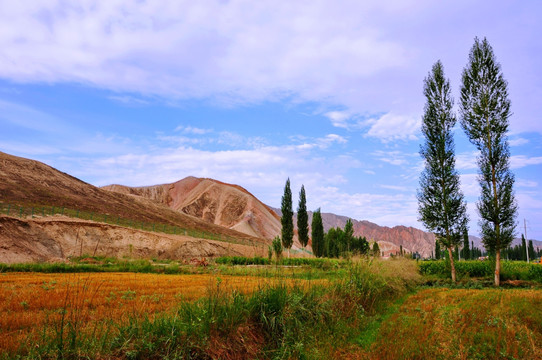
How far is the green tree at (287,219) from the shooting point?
49.2 metres

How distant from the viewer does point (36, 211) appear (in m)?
41.2

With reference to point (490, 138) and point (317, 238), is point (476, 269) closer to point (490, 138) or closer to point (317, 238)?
point (490, 138)

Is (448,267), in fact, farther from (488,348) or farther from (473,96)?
(488,348)

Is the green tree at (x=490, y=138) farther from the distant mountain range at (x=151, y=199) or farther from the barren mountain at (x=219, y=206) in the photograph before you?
the barren mountain at (x=219, y=206)

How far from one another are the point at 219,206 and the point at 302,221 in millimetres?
62182

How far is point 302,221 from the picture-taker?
54781 millimetres

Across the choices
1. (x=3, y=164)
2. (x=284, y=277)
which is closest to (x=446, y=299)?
(x=284, y=277)

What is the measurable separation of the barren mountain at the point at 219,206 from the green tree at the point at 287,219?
155ft

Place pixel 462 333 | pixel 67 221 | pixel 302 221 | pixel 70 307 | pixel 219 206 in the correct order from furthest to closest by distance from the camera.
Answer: pixel 219 206
pixel 302 221
pixel 67 221
pixel 462 333
pixel 70 307

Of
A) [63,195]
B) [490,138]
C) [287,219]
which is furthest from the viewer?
[63,195]

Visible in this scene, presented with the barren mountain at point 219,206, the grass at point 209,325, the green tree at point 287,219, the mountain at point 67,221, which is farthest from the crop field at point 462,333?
the barren mountain at point 219,206

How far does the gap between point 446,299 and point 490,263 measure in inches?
638

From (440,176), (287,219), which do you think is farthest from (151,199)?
(440,176)

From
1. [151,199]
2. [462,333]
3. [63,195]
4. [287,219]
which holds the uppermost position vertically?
[151,199]
